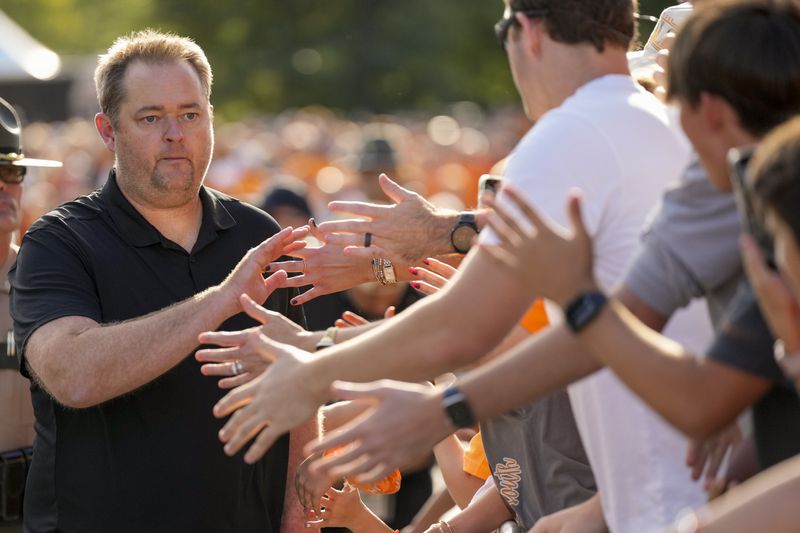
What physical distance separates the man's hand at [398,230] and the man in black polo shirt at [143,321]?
9.4 inches

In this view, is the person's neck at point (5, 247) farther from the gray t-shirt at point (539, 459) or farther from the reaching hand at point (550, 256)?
the reaching hand at point (550, 256)

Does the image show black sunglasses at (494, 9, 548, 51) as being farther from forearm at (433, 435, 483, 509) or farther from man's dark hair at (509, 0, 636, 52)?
forearm at (433, 435, 483, 509)

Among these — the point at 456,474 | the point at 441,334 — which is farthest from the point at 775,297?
the point at 456,474

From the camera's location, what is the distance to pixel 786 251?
95.4 inches

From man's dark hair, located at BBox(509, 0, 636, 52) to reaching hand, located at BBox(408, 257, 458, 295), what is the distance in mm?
851

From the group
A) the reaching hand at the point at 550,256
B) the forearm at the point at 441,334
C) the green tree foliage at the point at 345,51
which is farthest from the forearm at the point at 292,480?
the green tree foliage at the point at 345,51

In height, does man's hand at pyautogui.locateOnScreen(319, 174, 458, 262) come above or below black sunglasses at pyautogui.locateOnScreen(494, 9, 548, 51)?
below

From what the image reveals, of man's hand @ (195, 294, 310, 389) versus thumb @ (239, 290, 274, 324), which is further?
thumb @ (239, 290, 274, 324)

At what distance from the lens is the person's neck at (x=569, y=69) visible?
135 inches

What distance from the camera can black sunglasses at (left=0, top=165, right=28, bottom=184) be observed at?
5.55 m

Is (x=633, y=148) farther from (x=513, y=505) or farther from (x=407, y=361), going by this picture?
(x=513, y=505)

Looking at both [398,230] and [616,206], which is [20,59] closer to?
[398,230]

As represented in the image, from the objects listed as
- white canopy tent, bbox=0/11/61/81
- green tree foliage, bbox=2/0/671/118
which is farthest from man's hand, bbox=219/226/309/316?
green tree foliage, bbox=2/0/671/118

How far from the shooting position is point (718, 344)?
2662 millimetres
